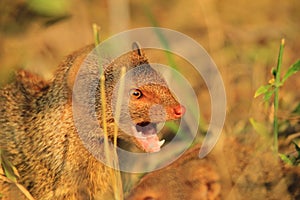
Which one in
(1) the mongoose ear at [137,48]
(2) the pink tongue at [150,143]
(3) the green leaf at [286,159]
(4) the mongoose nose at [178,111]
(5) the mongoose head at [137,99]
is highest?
(1) the mongoose ear at [137,48]

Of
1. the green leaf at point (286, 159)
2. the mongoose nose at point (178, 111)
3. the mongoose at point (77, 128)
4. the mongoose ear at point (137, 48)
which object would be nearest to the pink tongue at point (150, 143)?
the mongoose at point (77, 128)

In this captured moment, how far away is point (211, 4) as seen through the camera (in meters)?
4.03

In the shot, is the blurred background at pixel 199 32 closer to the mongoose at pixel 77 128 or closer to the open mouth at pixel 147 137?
the mongoose at pixel 77 128

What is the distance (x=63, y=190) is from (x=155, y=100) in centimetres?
42

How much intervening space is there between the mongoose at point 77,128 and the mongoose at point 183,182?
0.13m

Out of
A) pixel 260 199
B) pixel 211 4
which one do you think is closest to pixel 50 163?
pixel 260 199

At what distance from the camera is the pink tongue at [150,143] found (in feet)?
8.08

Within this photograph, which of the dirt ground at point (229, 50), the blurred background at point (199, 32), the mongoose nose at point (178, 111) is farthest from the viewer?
the blurred background at point (199, 32)

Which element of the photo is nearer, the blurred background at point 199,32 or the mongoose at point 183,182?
the mongoose at point 183,182

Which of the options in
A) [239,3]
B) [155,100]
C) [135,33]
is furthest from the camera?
[239,3]

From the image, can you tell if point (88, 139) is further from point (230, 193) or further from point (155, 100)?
point (230, 193)

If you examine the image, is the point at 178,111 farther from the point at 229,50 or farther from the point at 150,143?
the point at 229,50

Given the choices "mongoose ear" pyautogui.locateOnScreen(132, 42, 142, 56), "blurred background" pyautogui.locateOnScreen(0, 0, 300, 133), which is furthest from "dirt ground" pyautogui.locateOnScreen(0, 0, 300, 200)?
"mongoose ear" pyautogui.locateOnScreen(132, 42, 142, 56)

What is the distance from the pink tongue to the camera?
2.46 m
